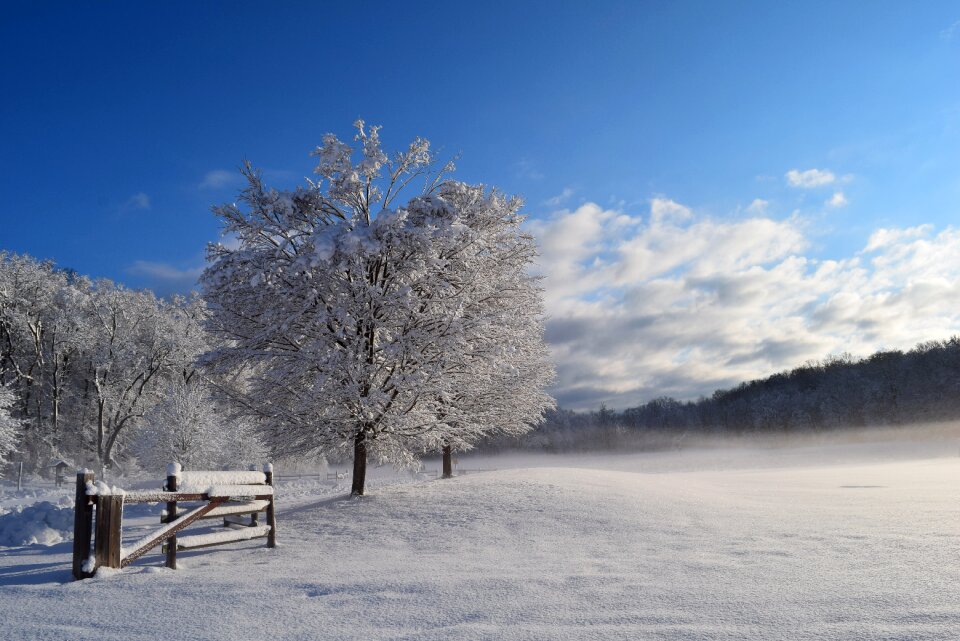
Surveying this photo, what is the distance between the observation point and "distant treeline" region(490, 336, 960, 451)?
63.9 m

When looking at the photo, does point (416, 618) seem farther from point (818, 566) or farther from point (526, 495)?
point (526, 495)

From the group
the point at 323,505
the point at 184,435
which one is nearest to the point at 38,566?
the point at 323,505

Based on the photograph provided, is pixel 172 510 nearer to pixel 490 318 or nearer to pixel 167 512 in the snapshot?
pixel 167 512

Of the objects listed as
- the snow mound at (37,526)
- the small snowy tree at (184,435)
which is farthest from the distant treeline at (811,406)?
the snow mound at (37,526)

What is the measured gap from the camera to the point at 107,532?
23.5 ft

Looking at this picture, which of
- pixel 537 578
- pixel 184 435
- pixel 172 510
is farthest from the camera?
pixel 184 435

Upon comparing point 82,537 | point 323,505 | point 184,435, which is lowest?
point 323,505

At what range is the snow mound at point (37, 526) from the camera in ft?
36.6

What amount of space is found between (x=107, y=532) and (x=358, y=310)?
7.26 meters

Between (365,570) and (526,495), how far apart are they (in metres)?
6.39

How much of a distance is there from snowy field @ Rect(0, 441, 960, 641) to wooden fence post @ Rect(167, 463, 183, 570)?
26 centimetres

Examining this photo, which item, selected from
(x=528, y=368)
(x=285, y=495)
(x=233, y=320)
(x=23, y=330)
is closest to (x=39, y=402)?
(x=23, y=330)

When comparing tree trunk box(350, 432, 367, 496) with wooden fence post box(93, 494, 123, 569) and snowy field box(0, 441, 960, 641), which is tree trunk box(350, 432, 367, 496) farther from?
wooden fence post box(93, 494, 123, 569)

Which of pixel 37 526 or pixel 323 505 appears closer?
pixel 37 526
